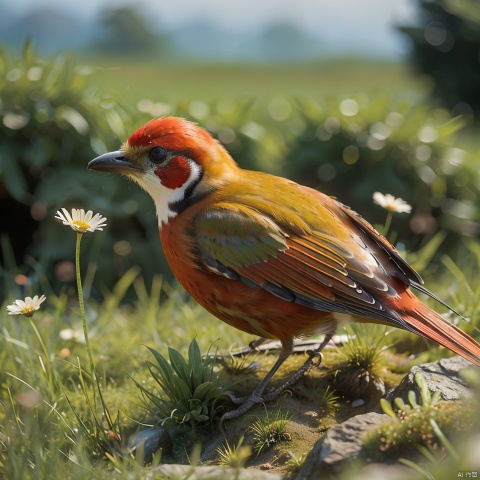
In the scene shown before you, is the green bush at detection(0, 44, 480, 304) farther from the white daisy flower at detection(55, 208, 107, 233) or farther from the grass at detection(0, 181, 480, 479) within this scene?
the white daisy flower at detection(55, 208, 107, 233)

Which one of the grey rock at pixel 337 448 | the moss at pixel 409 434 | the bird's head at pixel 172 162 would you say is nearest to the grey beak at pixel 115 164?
the bird's head at pixel 172 162

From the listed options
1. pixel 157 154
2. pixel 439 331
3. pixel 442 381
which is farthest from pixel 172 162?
pixel 442 381

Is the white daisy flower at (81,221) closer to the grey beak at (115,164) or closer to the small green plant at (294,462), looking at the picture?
the grey beak at (115,164)

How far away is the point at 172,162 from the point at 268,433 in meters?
1.18

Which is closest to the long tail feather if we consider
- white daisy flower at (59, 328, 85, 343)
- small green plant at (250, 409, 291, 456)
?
small green plant at (250, 409, 291, 456)

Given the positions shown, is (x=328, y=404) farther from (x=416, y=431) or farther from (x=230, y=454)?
(x=416, y=431)

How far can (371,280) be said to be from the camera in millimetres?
3133

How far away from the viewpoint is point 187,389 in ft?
10.5

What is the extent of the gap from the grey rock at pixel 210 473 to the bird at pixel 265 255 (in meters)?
0.54

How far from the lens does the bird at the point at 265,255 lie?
311 cm

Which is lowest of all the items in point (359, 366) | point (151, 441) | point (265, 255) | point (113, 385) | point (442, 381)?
point (113, 385)

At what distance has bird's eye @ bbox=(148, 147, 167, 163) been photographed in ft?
11.1

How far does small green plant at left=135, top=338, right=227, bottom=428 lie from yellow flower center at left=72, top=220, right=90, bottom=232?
607 mm

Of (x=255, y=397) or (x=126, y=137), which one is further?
(x=126, y=137)
